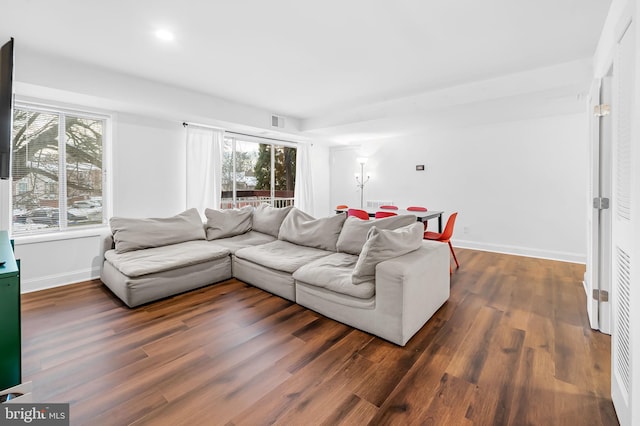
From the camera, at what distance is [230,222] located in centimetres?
437

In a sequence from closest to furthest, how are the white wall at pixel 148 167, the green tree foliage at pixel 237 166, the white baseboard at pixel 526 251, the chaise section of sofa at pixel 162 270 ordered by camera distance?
the chaise section of sofa at pixel 162 270, the white wall at pixel 148 167, the white baseboard at pixel 526 251, the green tree foliage at pixel 237 166

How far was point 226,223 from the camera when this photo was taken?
4.34 meters

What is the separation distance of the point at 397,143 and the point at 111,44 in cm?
510

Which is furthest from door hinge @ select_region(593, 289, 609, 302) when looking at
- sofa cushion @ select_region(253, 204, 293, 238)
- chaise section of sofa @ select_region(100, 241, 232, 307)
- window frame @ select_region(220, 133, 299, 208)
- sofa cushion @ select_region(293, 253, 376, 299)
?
window frame @ select_region(220, 133, 299, 208)

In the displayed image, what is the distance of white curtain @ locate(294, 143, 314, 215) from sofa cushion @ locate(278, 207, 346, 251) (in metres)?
2.69

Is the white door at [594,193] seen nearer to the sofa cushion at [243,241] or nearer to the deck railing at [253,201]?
the sofa cushion at [243,241]

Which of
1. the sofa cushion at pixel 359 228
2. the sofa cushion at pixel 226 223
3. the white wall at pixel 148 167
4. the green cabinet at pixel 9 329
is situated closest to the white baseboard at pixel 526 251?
the sofa cushion at pixel 359 228

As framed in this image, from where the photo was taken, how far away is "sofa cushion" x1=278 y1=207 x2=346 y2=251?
3499mm

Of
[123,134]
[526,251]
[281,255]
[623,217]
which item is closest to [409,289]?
[623,217]

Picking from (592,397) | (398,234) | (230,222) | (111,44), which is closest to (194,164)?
(230,222)

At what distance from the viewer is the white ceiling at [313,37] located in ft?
7.18

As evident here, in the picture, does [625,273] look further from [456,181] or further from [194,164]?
A: [194,164]

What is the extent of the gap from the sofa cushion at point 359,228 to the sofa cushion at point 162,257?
148 cm

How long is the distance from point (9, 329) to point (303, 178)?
5.75m
